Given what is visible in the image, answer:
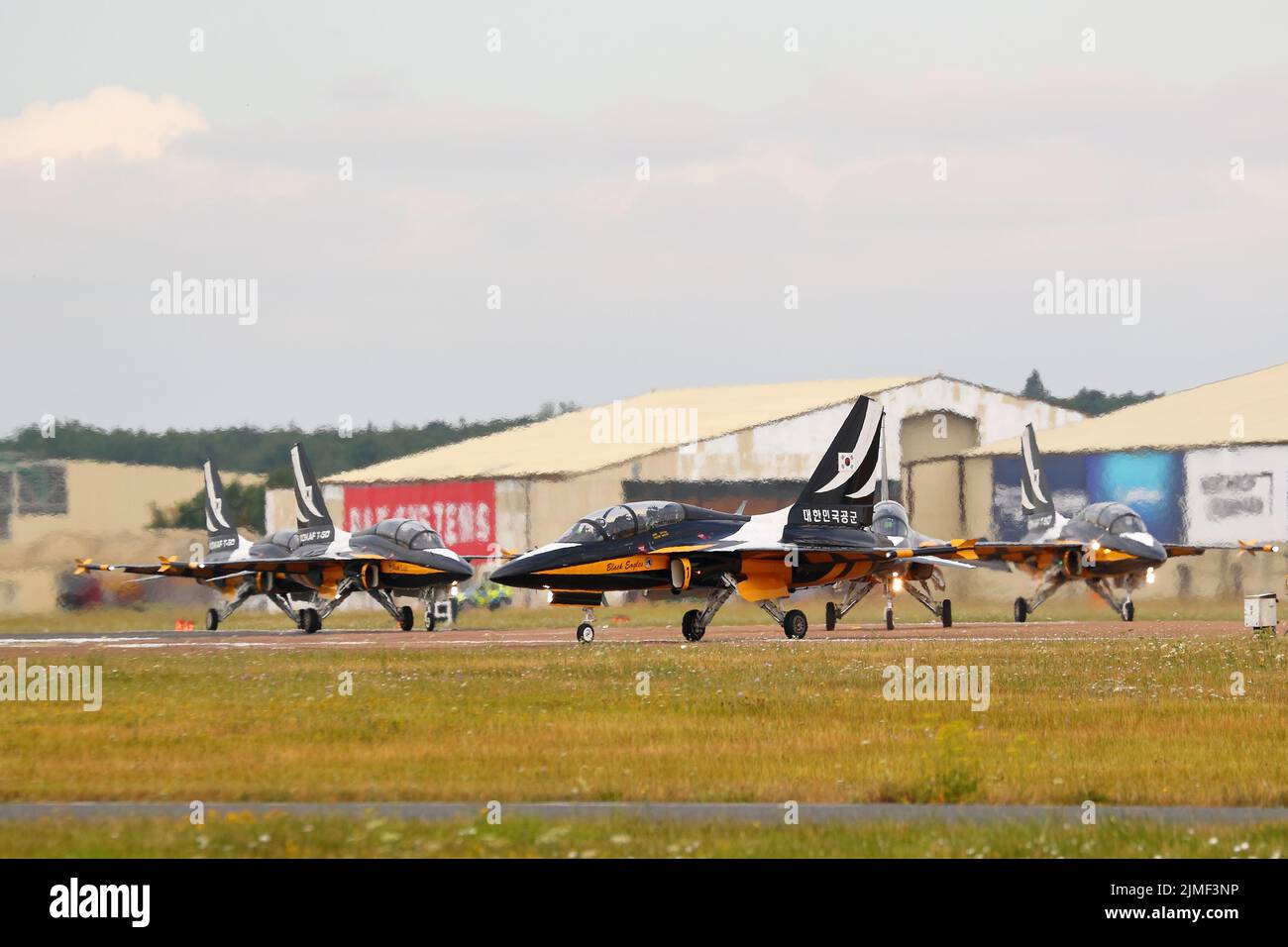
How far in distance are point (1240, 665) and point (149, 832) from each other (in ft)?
70.6

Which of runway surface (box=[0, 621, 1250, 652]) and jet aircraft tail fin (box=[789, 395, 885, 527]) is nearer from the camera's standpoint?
runway surface (box=[0, 621, 1250, 652])

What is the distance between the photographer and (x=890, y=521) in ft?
166

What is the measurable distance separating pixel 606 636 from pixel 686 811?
31.3 metres

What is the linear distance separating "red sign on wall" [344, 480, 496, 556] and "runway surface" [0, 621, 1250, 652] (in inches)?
763

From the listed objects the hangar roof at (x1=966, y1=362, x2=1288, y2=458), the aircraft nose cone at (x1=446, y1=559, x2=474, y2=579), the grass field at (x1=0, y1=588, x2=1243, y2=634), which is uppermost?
the hangar roof at (x1=966, y1=362, x2=1288, y2=458)

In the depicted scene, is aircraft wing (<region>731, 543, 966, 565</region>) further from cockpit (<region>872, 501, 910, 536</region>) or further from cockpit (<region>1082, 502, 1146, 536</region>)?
cockpit (<region>1082, 502, 1146, 536</region>)

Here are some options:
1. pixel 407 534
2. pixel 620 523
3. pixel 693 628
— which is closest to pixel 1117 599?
pixel 693 628

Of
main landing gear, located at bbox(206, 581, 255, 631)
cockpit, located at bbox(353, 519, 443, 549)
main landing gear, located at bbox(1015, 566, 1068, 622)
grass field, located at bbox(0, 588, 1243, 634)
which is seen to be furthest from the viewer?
main landing gear, located at bbox(206, 581, 255, 631)

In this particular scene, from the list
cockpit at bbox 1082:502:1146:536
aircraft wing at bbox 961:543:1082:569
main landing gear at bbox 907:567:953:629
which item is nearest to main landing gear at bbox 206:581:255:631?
main landing gear at bbox 907:567:953:629

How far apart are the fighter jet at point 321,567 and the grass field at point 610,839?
37.7 meters

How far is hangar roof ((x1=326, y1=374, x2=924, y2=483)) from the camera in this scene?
241 feet
